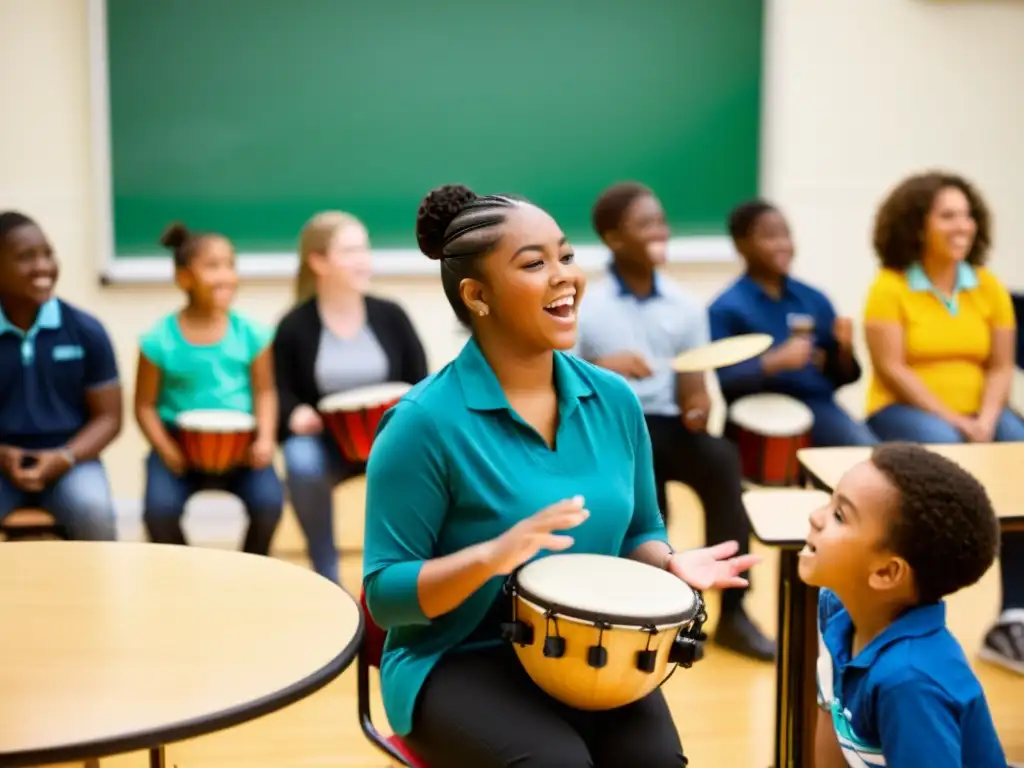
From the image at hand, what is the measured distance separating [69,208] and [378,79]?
1315mm

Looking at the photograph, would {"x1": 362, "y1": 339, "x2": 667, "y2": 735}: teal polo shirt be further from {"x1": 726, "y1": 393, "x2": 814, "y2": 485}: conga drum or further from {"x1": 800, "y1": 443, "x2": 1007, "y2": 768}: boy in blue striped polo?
{"x1": 726, "y1": 393, "x2": 814, "y2": 485}: conga drum

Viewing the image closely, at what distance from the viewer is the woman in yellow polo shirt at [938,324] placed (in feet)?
12.2

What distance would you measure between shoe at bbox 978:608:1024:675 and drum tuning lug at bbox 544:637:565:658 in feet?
7.06

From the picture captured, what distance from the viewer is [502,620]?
1.84 meters

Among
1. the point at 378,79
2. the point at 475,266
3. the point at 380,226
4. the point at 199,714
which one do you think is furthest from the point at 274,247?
the point at 199,714

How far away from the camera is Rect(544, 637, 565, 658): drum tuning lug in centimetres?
164

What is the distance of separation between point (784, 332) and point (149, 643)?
2.70 m

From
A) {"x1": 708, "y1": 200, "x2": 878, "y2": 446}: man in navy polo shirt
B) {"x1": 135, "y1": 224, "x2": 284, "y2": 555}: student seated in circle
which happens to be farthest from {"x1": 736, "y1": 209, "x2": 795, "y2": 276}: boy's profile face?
{"x1": 135, "y1": 224, "x2": 284, "y2": 555}: student seated in circle

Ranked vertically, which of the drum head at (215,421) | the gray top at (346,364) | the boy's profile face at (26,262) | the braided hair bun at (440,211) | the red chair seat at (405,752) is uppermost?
the braided hair bun at (440,211)

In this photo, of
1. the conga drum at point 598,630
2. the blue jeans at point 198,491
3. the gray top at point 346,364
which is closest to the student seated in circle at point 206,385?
the blue jeans at point 198,491

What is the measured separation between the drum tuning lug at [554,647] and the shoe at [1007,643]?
2.15 m

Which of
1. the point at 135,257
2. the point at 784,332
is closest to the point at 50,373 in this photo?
the point at 135,257

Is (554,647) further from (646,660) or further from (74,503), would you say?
(74,503)

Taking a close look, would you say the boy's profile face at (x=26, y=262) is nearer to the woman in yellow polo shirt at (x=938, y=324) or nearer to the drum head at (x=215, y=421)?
the drum head at (x=215, y=421)
